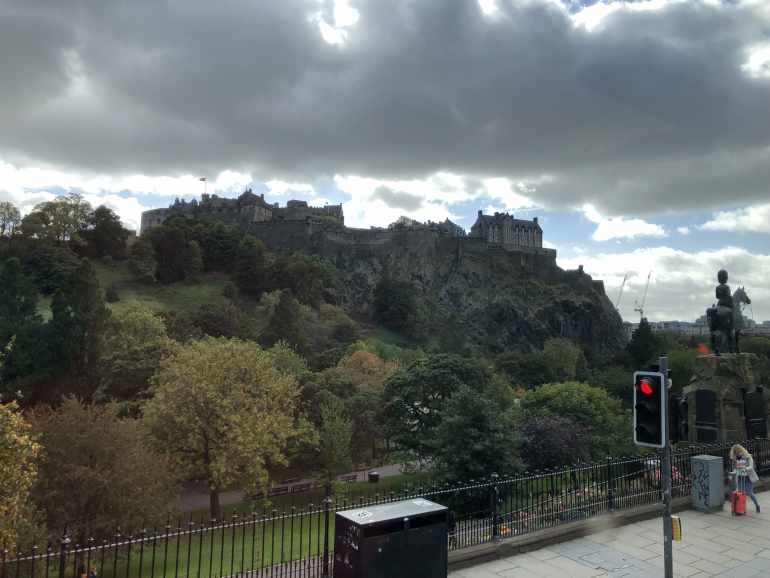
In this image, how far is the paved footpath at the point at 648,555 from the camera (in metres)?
9.12

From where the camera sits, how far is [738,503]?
12.0 meters

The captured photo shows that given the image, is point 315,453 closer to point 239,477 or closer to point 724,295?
point 239,477

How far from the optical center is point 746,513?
12.3m

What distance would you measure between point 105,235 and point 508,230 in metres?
89.6

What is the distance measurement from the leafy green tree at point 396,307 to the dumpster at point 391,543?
272ft

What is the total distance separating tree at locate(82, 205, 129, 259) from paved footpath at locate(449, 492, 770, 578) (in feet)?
258

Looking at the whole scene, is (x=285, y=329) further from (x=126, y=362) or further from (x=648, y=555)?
(x=648, y=555)

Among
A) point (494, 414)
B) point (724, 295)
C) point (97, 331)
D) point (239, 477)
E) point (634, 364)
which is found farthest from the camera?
point (634, 364)

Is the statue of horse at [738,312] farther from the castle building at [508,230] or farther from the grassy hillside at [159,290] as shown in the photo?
the castle building at [508,230]

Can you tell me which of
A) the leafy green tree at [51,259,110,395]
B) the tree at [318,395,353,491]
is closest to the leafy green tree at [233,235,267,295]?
the leafy green tree at [51,259,110,395]

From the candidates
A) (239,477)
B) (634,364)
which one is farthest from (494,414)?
(634,364)

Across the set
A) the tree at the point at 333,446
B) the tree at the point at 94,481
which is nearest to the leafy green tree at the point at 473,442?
the tree at the point at 333,446

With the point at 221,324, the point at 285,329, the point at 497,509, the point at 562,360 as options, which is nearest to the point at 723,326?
the point at 497,509

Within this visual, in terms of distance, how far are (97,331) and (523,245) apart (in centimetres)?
10930
